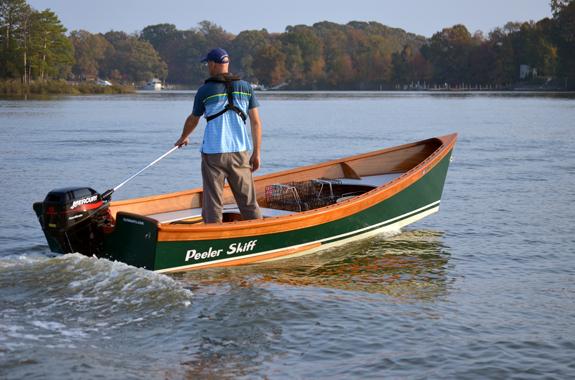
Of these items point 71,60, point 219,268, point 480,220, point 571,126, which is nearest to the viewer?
point 219,268

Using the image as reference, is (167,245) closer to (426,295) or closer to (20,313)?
(20,313)

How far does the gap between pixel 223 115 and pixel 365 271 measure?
8.58 ft

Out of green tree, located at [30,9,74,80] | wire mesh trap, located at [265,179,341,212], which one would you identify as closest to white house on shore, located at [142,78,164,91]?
green tree, located at [30,9,74,80]

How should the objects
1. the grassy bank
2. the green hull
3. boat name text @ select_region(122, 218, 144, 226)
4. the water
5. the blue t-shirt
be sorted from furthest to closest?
the grassy bank, the blue t-shirt, the green hull, boat name text @ select_region(122, 218, 144, 226), the water

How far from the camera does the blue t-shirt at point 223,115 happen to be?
8.66 m

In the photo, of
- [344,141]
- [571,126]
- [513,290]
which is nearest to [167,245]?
[513,290]

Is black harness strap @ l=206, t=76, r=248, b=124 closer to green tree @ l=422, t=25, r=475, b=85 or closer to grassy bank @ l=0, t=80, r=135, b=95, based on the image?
grassy bank @ l=0, t=80, r=135, b=95

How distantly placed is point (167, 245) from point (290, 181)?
382 cm

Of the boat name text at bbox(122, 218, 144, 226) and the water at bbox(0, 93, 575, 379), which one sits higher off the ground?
the boat name text at bbox(122, 218, 144, 226)

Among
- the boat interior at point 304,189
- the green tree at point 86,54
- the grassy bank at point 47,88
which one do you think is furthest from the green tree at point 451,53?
the boat interior at point 304,189

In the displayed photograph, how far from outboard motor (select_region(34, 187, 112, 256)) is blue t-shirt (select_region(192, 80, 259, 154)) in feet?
4.18

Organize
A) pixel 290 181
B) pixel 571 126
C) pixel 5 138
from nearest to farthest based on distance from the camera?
pixel 290 181, pixel 5 138, pixel 571 126

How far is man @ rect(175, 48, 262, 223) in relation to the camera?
8.68 meters

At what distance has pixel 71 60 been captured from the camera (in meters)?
121
